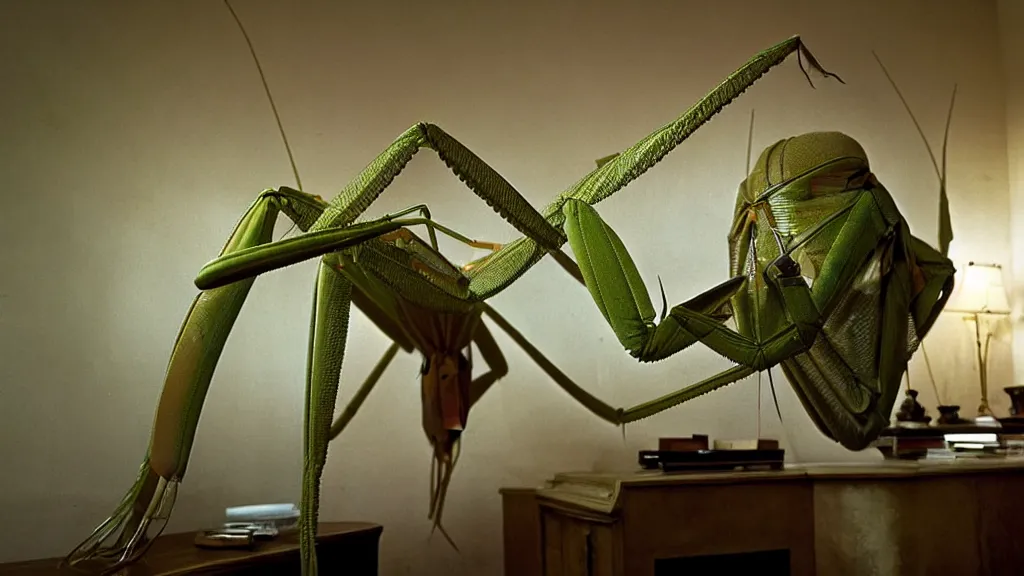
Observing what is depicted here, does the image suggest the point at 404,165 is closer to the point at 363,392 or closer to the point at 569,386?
the point at 363,392

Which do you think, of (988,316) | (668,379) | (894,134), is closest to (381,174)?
(668,379)

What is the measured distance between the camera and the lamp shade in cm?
255

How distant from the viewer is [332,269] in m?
1.35

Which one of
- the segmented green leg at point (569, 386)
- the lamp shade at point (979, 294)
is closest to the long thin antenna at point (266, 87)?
the segmented green leg at point (569, 386)

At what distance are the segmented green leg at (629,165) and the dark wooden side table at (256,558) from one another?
55 cm

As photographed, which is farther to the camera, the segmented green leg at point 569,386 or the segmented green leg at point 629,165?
the segmented green leg at point 569,386

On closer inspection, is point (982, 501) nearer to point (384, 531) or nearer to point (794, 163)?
point (794, 163)

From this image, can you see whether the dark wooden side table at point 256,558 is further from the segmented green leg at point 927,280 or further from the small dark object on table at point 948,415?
the small dark object on table at point 948,415

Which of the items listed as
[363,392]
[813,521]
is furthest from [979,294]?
[363,392]

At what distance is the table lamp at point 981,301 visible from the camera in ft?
8.37

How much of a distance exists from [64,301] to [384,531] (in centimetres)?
85

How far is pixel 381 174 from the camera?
1.26 m

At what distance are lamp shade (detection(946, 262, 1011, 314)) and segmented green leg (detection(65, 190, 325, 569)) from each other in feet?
6.73

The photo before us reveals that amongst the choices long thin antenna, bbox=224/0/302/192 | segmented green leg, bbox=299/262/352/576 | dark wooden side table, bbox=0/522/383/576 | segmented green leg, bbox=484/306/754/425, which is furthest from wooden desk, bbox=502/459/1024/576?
long thin antenna, bbox=224/0/302/192
